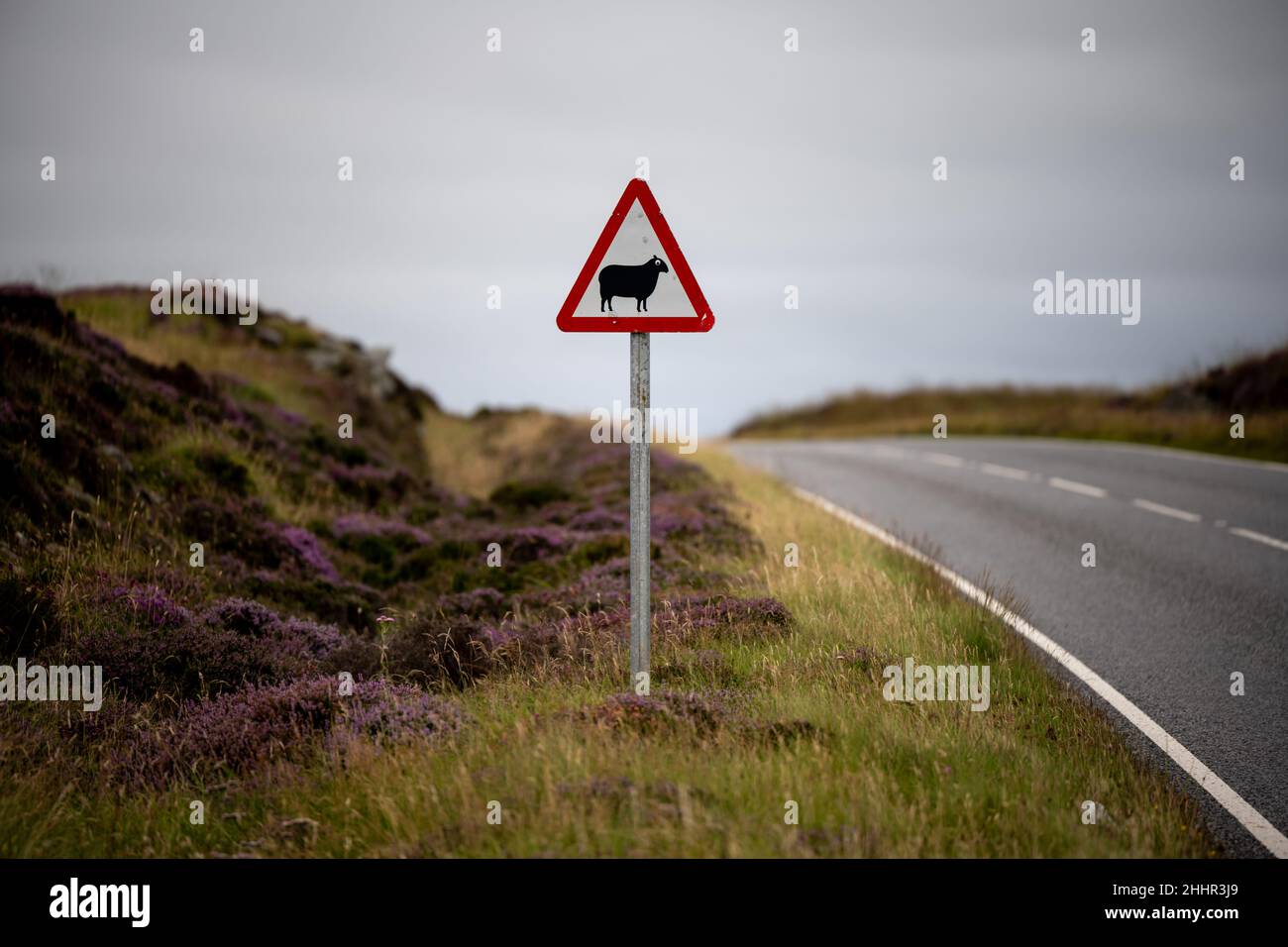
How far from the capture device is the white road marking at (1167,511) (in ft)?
41.8

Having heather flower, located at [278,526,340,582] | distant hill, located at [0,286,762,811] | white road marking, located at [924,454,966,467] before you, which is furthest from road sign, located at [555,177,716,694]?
white road marking, located at [924,454,966,467]

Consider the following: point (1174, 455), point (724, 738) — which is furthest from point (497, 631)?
point (1174, 455)

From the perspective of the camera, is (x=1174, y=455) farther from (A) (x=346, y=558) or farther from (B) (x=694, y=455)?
(A) (x=346, y=558)

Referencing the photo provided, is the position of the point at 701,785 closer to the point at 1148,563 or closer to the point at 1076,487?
the point at 1148,563

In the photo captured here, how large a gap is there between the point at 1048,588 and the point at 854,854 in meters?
6.60

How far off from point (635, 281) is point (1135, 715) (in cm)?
438

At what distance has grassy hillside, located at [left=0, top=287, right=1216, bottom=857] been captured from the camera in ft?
13.9

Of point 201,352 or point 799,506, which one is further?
point 201,352

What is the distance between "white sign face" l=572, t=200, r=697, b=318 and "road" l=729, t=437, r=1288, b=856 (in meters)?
3.99

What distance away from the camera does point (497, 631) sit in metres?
7.33

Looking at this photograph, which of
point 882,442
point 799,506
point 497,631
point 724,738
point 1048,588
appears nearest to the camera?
point 724,738

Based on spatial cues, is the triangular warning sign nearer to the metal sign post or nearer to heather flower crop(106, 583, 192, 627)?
the metal sign post
